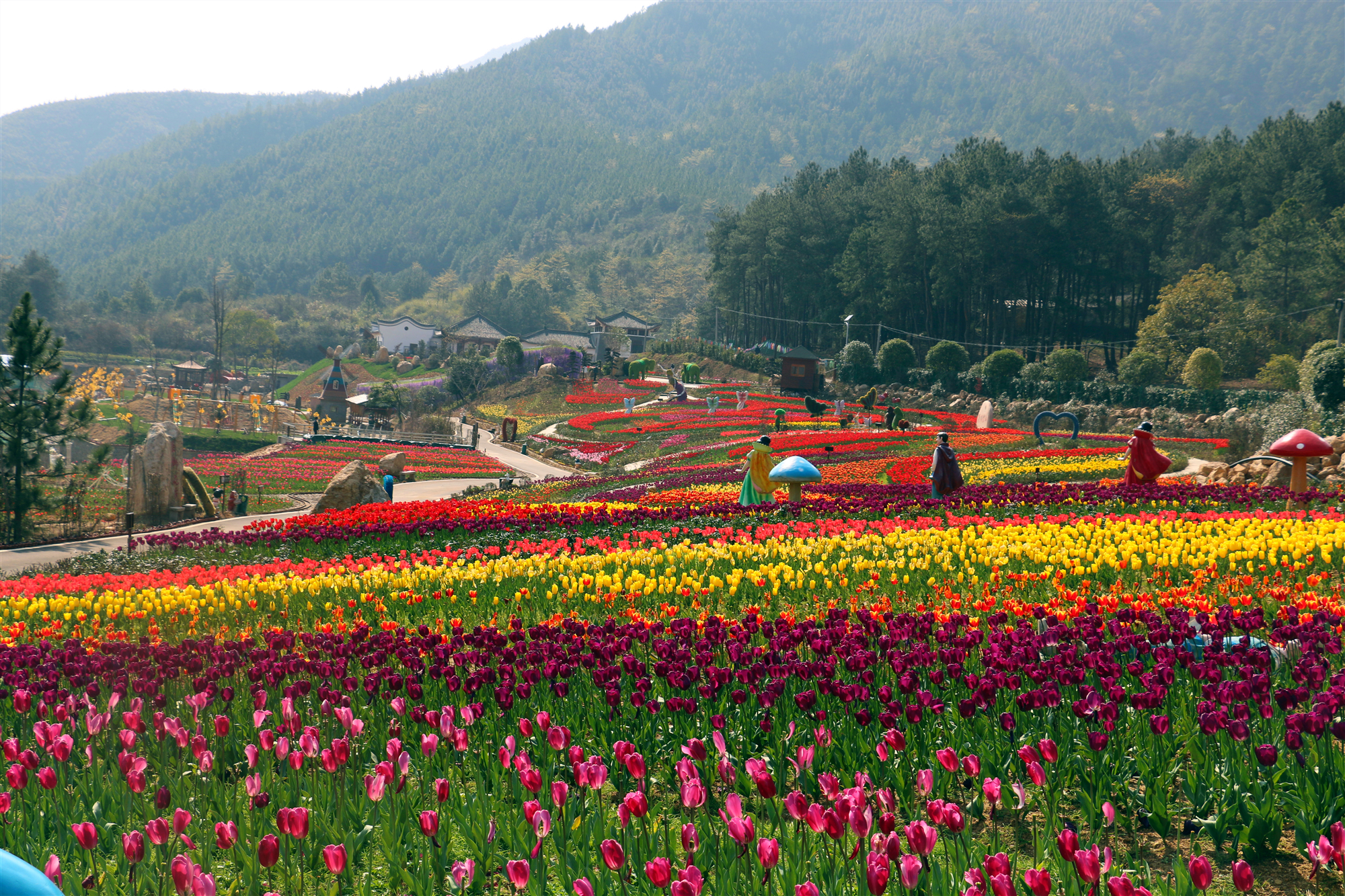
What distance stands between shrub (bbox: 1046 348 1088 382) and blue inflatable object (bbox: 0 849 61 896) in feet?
182

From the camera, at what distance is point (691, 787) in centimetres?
318

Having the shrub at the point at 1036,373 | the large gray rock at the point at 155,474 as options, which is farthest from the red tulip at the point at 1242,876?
the shrub at the point at 1036,373

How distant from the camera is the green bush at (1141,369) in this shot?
164ft

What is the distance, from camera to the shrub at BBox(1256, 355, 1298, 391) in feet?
166

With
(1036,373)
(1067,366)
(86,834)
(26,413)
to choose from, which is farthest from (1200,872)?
(1036,373)

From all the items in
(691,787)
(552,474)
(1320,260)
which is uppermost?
(1320,260)

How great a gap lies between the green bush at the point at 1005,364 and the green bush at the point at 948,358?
4.36 meters

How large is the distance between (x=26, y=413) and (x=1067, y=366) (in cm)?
4858

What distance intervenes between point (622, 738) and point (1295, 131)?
78631mm

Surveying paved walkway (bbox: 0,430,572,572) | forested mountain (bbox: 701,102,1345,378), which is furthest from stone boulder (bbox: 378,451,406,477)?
forested mountain (bbox: 701,102,1345,378)

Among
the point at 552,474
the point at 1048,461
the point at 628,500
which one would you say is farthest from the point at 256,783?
the point at 552,474

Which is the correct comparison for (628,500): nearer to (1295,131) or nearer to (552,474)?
(552,474)

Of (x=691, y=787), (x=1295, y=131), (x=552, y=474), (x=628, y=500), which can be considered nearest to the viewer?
(x=691, y=787)

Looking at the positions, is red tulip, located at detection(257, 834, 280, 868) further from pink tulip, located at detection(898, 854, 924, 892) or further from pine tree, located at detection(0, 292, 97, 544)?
pine tree, located at detection(0, 292, 97, 544)
